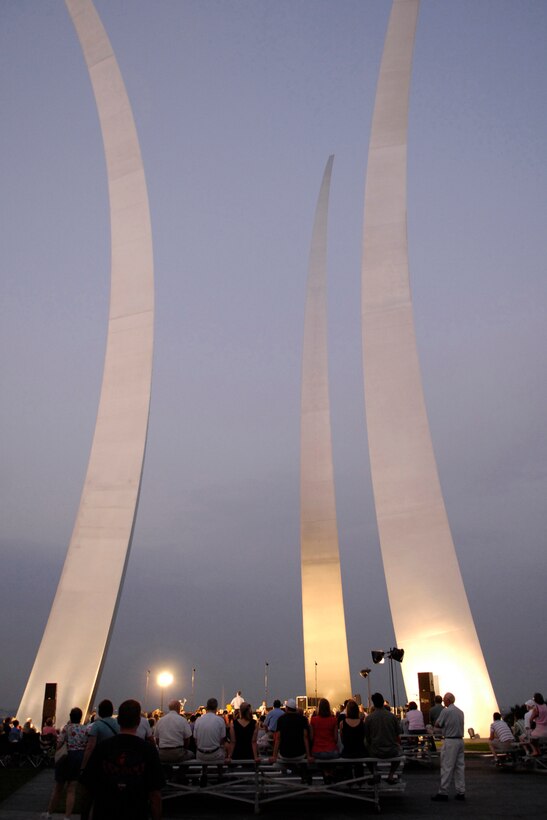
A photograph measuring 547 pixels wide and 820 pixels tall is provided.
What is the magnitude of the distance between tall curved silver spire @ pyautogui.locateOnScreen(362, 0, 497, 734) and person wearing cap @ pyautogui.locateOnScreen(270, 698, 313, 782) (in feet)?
26.2

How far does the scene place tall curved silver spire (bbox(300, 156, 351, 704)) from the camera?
24.6 metres

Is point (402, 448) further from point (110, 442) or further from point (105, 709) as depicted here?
point (105, 709)

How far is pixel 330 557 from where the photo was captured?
83.0 ft

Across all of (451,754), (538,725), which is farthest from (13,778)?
(538,725)

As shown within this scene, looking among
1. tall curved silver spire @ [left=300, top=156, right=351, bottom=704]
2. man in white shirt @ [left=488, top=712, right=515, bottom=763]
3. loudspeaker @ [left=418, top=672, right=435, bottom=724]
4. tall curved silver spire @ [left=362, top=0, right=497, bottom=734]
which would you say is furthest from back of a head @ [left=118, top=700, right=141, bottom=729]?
tall curved silver spire @ [left=300, top=156, right=351, bottom=704]

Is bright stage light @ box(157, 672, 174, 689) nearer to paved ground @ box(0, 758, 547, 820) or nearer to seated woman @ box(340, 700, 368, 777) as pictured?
paved ground @ box(0, 758, 547, 820)

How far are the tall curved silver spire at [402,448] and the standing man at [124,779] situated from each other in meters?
12.4

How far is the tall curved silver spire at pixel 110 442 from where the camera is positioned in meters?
16.2

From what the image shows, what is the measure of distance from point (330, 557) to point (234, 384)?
42.5 metres

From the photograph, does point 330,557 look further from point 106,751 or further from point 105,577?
point 106,751

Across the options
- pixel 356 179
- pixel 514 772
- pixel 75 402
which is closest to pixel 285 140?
pixel 356 179

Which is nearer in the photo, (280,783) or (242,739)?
(280,783)

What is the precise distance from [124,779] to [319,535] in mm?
21872

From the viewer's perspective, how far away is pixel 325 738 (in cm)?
834
